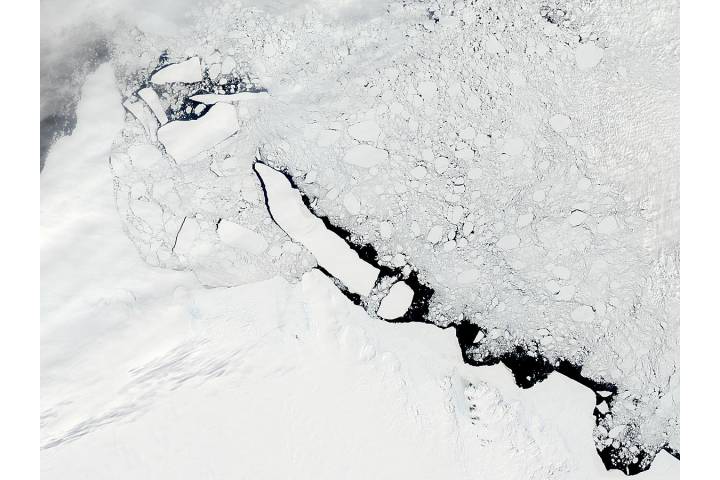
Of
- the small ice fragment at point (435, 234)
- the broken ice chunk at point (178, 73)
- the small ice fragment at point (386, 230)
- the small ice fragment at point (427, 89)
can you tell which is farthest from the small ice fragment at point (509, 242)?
the broken ice chunk at point (178, 73)

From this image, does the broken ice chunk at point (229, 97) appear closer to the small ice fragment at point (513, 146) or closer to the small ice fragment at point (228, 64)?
the small ice fragment at point (228, 64)

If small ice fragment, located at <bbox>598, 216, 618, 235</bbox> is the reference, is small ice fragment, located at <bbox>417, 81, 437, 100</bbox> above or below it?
above

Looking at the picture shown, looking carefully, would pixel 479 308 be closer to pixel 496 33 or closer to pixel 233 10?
pixel 496 33

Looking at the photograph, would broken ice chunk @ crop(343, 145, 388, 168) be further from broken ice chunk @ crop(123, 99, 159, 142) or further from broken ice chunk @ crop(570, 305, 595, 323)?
broken ice chunk @ crop(570, 305, 595, 323)

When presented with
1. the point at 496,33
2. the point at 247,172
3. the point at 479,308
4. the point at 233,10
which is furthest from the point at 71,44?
the point at 479,308

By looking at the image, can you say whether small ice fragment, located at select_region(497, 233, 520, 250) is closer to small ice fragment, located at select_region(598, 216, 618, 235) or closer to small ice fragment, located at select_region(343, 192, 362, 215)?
small ice fragment, located at select_region(598, 216, 618, 235)

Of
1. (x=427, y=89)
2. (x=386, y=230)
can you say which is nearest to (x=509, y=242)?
(x=386, y=230)

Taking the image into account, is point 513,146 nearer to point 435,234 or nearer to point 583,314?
point 435,234

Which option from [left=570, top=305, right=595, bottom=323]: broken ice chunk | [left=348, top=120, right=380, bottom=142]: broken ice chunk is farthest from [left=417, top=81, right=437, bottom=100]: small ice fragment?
[left=570, top=305, right=595, bottom=323]: broken ice chunk

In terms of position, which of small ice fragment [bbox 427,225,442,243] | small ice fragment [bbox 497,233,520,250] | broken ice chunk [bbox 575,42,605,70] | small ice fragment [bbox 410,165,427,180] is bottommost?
small ice fragment [bbox 497,233,520,250]
